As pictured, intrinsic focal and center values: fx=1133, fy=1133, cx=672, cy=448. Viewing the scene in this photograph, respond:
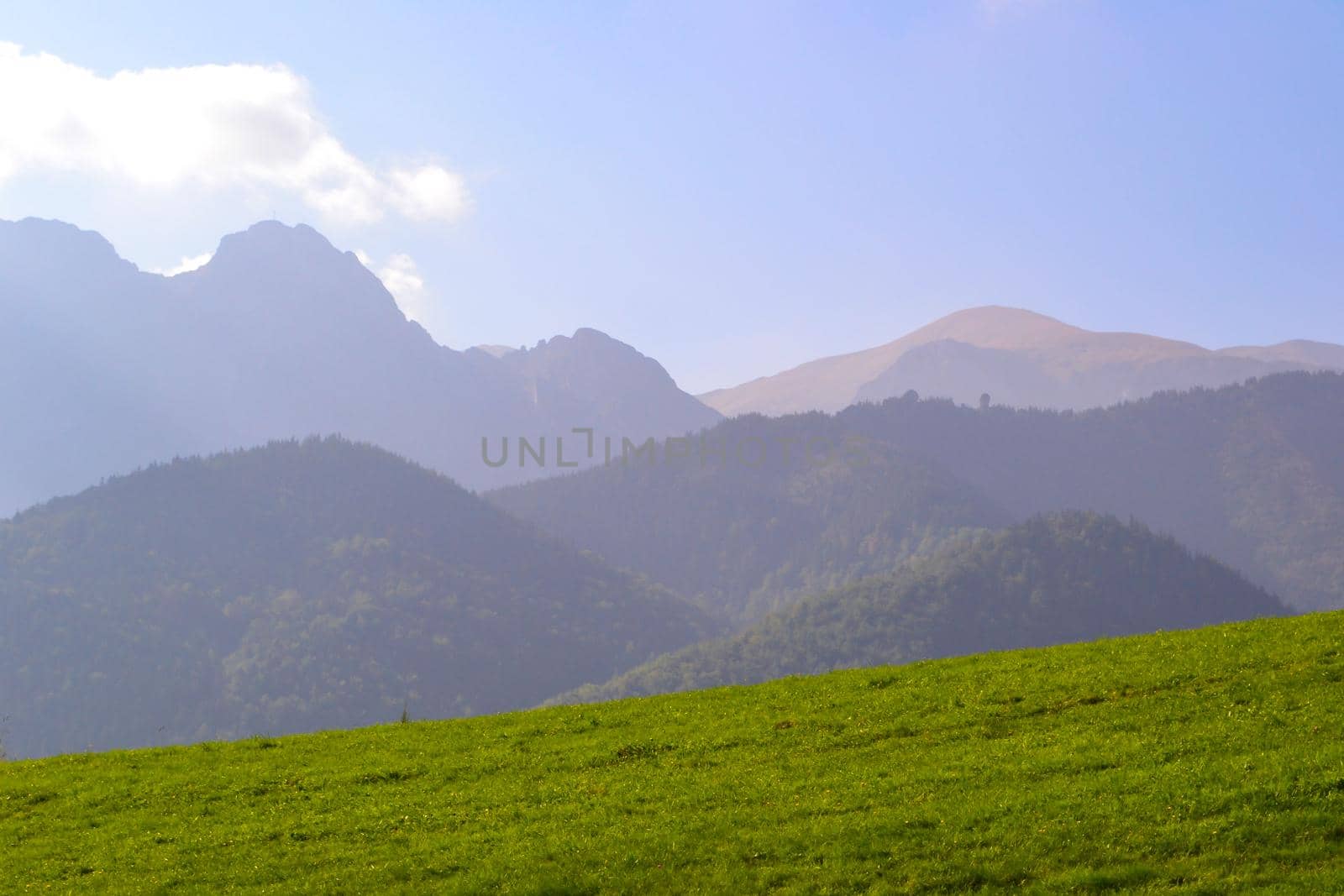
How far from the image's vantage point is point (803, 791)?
20.3 meters

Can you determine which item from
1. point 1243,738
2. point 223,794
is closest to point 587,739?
point 223,794

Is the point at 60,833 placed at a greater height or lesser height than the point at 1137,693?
lesser

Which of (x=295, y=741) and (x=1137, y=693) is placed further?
(x=295, y=741)

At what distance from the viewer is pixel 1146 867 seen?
1609 centimetres

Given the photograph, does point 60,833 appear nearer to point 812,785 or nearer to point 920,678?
point 812,785

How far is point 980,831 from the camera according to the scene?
1761 cm

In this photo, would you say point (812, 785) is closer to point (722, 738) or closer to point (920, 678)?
point (722, 738)

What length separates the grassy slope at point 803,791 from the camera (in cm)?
1702

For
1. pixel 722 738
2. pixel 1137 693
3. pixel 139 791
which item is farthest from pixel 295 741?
pixel 1137 693

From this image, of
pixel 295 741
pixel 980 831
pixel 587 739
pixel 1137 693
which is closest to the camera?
pixel 980 831

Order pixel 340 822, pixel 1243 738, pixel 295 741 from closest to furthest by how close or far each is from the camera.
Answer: pixel 1243 738 < pixel 340 822 < pixel 295 741

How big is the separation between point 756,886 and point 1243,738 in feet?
31.0

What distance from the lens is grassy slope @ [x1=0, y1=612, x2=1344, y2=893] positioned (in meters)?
17.0

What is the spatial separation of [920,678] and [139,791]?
17995mm
